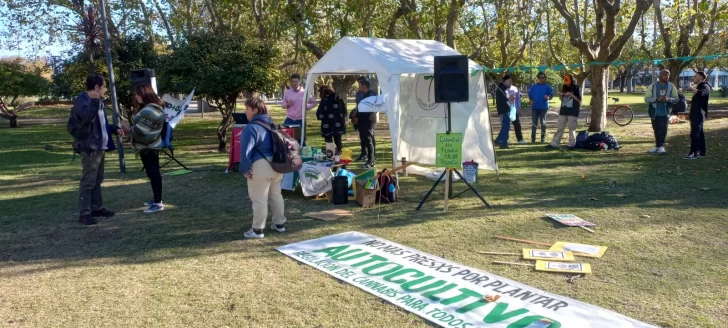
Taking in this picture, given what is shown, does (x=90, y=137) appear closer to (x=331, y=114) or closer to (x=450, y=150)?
(x=450, y=150)

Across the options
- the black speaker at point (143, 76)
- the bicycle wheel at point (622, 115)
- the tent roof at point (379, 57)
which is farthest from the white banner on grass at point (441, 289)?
the bicycle wheel at point (622, 115)

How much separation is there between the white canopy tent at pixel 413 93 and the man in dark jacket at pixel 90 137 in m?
3.73

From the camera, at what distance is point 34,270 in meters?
5.13

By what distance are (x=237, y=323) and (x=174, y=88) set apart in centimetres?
1069

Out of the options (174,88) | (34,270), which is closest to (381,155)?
(174,88)

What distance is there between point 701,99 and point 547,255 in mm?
7090

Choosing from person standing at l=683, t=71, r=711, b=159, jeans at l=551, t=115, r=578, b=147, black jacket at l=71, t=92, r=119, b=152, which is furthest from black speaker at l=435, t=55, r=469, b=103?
jeans at l=551, t=115, r=578, b=147

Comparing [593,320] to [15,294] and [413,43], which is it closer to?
[15,294]

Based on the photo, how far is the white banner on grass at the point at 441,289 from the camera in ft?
12.7

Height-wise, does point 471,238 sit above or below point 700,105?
below

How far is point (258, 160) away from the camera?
5.55 m

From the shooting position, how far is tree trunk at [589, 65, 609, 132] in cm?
1530

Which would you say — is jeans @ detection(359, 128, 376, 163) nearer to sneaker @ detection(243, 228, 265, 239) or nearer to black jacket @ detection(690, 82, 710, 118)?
sneaker @ detection(243, 228, 265, 239)

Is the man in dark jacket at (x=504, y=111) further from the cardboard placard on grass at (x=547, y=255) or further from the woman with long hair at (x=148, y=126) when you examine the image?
the woman with long hair at (x=148, y=126)
